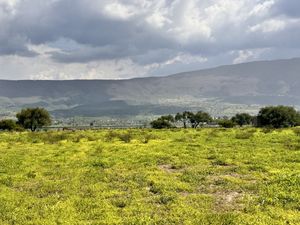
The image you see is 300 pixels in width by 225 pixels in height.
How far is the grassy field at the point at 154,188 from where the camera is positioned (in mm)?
15953

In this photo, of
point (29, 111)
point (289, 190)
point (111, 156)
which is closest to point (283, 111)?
point (29, 111)

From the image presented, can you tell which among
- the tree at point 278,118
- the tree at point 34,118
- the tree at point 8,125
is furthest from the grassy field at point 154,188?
the tree at point 8,125

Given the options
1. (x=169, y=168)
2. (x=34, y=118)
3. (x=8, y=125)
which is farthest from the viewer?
(x=8, y=125)

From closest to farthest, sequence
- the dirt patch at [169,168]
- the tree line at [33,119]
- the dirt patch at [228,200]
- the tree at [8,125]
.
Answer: the dirt patch at [228,200] → the dirt patch at [169,168] → the tree line at [33,119] → the tree at [8,125]

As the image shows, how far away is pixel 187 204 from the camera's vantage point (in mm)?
17484

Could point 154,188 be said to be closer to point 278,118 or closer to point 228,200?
point 228,200

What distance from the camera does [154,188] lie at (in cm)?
2031

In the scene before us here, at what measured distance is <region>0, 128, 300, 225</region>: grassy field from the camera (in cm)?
1595

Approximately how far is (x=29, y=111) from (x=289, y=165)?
5433 inches

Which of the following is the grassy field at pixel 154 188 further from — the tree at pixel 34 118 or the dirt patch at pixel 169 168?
the tree at pixel 34 118

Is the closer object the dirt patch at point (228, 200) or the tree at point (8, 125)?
the dirt patch at point (228, 200)

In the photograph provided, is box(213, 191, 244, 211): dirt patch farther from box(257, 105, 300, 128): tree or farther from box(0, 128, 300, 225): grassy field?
box(257, 105, 300, 128): tree

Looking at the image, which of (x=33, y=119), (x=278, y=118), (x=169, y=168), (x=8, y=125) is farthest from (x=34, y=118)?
(x=169, y=168)

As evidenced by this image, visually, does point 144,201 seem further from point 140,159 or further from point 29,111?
point 29,111
